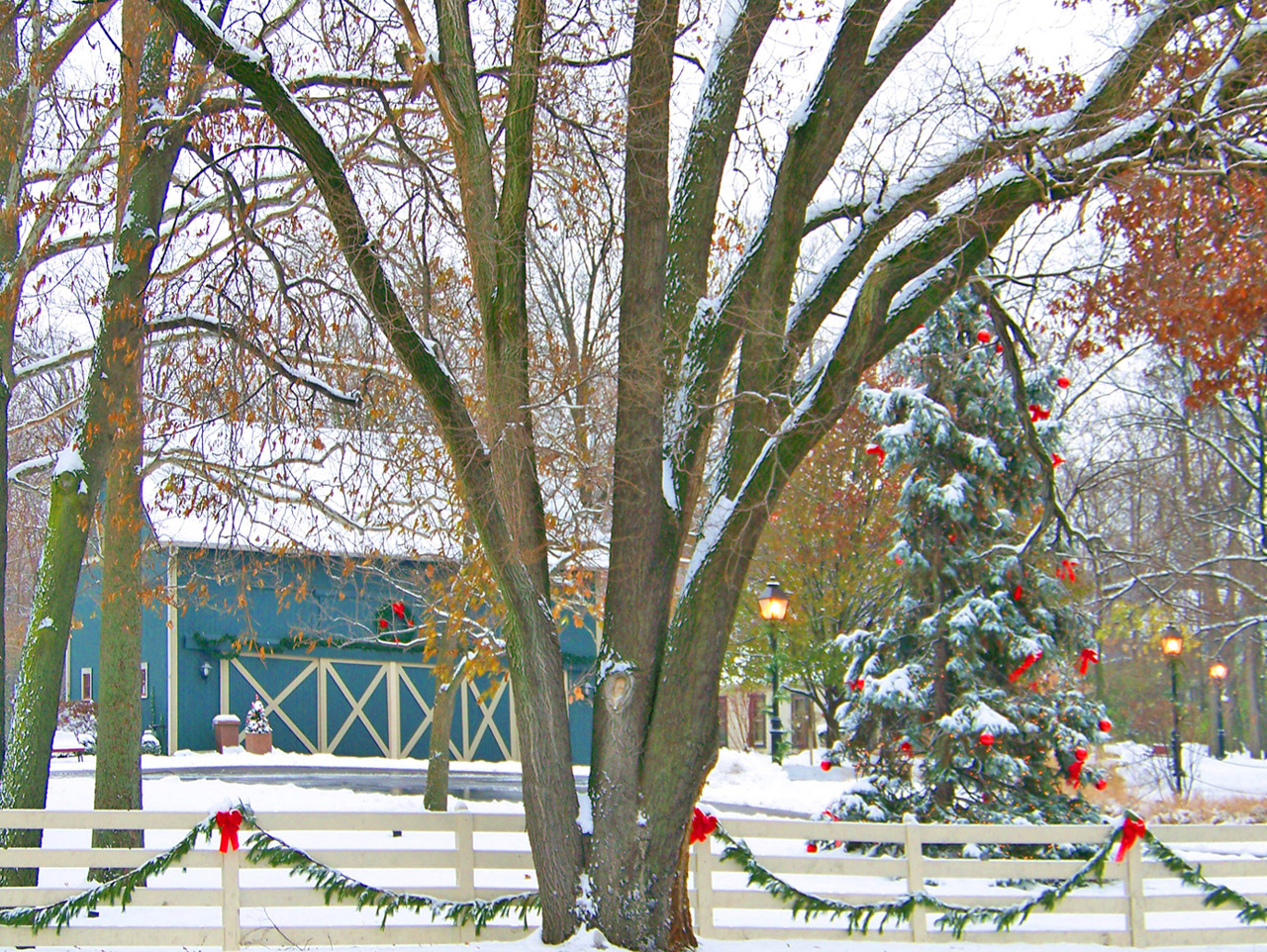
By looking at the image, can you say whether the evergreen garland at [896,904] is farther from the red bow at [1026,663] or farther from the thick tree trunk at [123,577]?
the thick tree trunk at [123,577]

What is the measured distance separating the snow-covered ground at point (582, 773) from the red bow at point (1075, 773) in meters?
4.34

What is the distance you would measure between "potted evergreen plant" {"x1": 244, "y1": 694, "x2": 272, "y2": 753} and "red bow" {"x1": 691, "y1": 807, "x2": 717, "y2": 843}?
58.1 ft

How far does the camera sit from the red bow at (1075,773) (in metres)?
13.8

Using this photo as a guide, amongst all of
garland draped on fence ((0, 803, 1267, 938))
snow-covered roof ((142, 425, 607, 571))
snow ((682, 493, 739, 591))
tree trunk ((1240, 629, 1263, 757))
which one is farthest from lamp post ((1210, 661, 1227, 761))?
snow ((682, 493, 739, 591))

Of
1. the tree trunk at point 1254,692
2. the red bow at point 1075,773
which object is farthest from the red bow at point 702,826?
the tree trunk at point 1254,692

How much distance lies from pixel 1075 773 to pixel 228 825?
10155 mm

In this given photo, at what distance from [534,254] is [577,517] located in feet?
10.0

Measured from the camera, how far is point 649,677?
779cm

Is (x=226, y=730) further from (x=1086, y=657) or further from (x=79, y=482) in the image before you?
(x=1086, y=657)

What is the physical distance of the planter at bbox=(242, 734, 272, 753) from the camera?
24.0 meters

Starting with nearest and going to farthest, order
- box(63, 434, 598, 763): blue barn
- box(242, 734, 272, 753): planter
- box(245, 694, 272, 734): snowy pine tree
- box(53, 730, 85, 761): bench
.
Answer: box(242, 734, 272, 753): planter
box(245, 694, 272, 734): snowy pine tree
box(53, 730, 85, 761): bench
box(63, 434, 598, 763): blue barn

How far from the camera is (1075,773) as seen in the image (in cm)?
1380

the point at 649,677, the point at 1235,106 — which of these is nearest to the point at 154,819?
the point at 649,677

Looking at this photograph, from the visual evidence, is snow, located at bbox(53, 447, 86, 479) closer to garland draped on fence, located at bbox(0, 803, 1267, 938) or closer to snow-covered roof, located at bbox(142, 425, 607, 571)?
snow-covered roof, located at bbox(142, 425, 607, 571)
